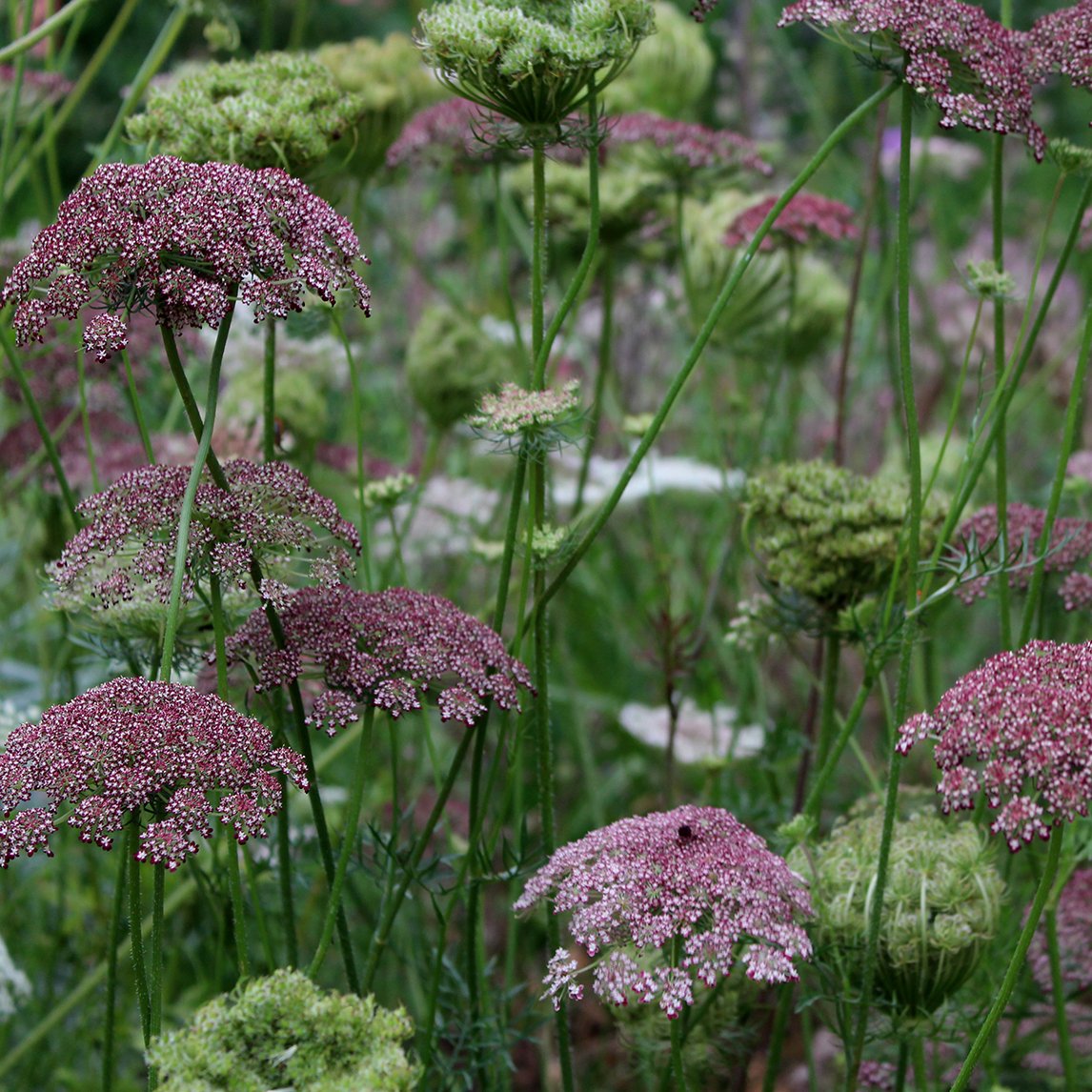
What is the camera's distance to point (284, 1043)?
148 cm

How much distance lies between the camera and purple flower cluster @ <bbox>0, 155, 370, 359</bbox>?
60.7 inches

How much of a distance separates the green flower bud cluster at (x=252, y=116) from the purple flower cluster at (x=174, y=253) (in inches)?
17.7

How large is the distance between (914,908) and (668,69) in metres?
2.57

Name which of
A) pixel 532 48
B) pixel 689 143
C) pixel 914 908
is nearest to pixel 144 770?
pixel 532 48

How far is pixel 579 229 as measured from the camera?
11.2 feet

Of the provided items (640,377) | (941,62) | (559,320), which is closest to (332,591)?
(559,320)

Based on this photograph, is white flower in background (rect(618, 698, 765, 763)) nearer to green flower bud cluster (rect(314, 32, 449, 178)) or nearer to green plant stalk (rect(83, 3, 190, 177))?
green flower bud cluster (rect(314, 32, 449, 178))

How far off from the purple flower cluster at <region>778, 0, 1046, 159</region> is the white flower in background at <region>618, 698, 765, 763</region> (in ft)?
5.39

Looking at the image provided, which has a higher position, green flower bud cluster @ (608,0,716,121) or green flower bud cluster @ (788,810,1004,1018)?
green flower bud cluster @ (608,0,716,121)

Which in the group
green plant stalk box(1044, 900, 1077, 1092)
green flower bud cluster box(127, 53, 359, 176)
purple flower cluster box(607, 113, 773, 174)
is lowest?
green plant stalk box(1044, 900, 1077, 1092)

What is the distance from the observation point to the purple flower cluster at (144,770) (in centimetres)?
140

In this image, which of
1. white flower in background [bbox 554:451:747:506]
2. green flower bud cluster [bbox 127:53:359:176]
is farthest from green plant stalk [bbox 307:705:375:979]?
white flower in background [bbox 554:451:747:506]

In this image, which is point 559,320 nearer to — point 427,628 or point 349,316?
point 427,628

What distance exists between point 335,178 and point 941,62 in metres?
1.60
